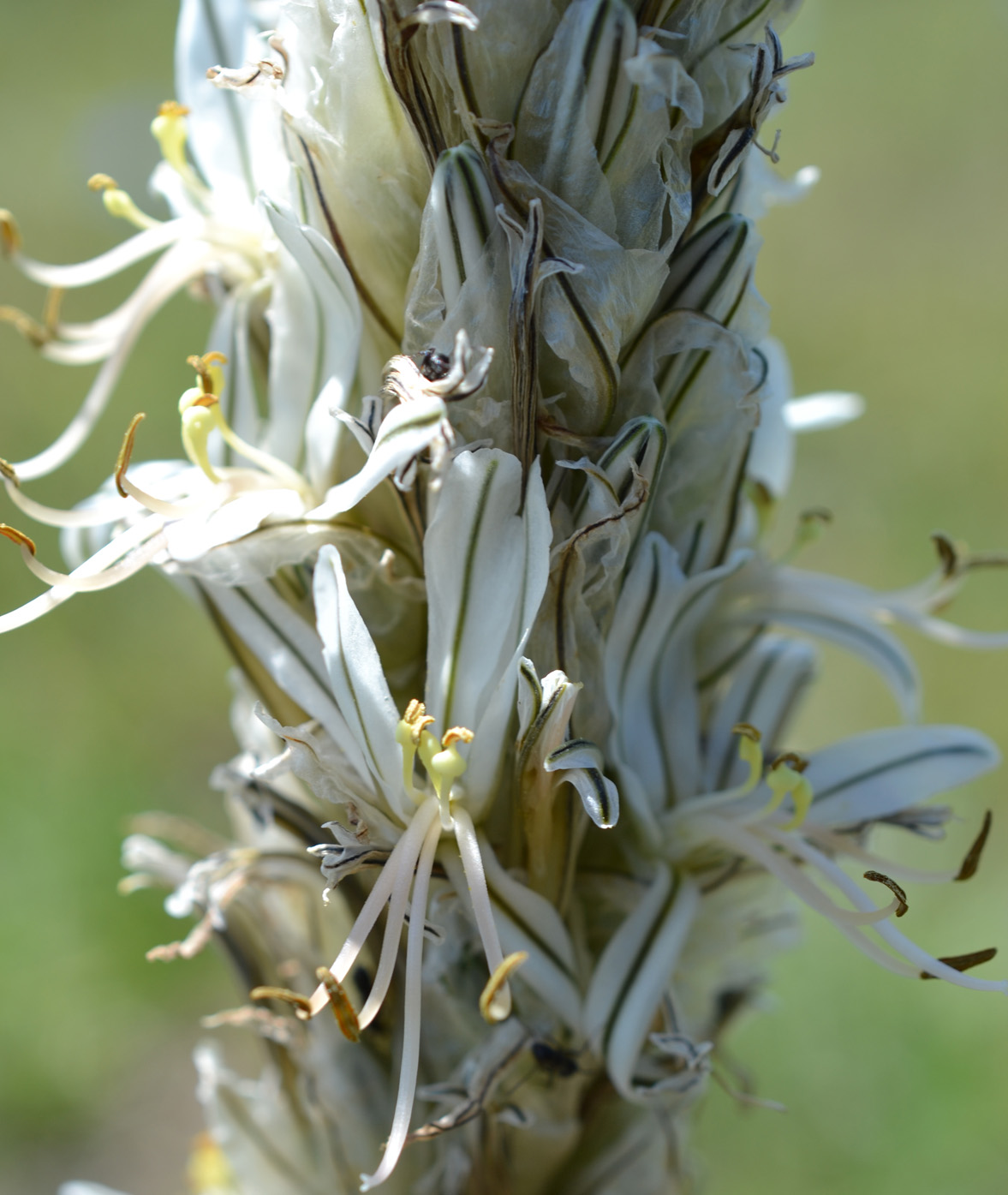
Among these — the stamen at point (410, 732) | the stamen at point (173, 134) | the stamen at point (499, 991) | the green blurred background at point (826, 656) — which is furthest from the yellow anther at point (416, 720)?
the green blurred background at point (826, 656)

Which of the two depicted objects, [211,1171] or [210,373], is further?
[211,1171]

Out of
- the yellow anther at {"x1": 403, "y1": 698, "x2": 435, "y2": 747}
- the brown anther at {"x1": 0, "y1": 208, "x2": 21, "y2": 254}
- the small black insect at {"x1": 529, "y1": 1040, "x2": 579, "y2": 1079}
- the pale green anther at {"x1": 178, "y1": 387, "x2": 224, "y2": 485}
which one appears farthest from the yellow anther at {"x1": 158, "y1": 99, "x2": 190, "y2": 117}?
the small black insect at {"x1": 529, "y1": 1040, "x2": 579, "y2": 1079}

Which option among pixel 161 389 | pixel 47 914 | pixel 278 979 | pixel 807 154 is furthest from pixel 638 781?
pixel 807 154

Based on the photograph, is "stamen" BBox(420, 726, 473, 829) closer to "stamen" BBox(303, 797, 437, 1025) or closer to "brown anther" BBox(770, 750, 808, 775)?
"stamen" BBox(303, 797, 437, 1025)

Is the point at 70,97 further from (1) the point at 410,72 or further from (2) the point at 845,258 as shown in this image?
(1) the point at 410,72

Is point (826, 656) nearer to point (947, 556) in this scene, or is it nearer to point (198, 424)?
point (947, 556)

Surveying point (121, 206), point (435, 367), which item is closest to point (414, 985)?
point (435, 367)

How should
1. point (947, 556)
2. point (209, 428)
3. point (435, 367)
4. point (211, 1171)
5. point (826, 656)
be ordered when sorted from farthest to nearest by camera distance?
1. point (826, 656)
2. point (211, 1171)
3. point (947, 556)
4. point (209, 428)
5. point (435, 367)
